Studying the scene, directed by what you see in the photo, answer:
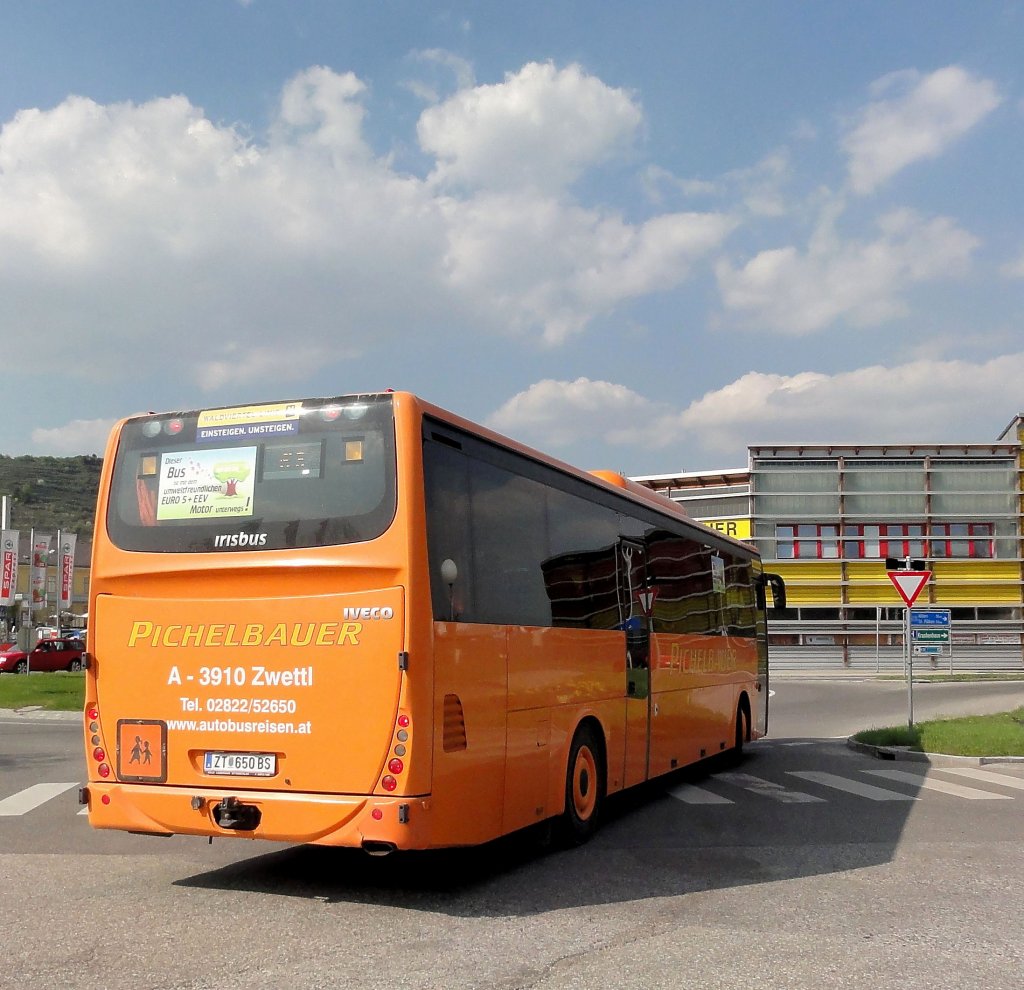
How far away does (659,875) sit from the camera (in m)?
8.15

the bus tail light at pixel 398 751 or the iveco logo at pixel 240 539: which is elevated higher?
the iveco logo at pixel 240 539

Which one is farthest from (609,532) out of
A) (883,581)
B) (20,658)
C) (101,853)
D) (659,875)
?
(20,658)

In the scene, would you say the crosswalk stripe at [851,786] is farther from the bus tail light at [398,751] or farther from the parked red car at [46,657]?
the parked red car at [46,657]

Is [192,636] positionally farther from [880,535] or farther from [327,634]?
[880,535]

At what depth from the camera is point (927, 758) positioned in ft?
54.8

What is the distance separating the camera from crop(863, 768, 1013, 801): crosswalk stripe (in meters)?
12.8

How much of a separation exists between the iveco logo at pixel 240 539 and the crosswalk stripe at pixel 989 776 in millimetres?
10178

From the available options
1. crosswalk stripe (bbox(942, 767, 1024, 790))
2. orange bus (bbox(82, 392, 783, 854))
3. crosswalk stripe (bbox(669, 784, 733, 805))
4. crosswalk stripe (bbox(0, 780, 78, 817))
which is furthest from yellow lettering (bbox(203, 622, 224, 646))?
crosswalk stripe (bbox(942, 767, 1024, 790))

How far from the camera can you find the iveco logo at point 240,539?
24.8 feet

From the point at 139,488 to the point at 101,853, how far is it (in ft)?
10.1

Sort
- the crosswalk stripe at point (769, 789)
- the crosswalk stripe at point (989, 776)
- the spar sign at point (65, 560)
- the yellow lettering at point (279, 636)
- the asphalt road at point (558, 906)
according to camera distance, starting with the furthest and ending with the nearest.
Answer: the spar sign at point (65, 560)
the crosswalk stripe at point (989, 776)
the crosswalk stripe at point (769, 789)
the yellow lettering at point (279, 636)
the asphalt road at point (558, 906)

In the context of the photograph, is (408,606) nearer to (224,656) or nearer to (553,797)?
(224,656)

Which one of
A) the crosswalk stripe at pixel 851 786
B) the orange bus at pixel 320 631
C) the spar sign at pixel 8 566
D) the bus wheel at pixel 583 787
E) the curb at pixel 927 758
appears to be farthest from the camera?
the spar sign at pixel 8 566

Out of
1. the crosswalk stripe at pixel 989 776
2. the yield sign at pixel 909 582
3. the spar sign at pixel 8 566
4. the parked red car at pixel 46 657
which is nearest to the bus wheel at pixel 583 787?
the crosswalk stripe at pixel 989 776
